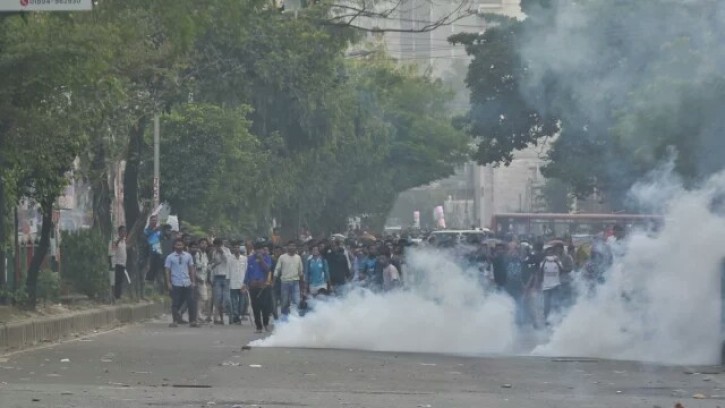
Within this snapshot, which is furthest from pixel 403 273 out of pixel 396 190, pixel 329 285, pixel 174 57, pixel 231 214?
pixel 396 190

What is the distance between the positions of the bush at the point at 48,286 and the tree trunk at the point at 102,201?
438 centimetres

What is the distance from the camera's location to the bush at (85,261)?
29.6 m

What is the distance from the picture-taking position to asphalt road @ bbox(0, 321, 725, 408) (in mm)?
14234

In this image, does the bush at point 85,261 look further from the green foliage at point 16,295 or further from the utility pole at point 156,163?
the utility pole at point 156,163

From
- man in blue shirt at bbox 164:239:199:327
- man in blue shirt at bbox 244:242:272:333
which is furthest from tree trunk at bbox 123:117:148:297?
man in blue shirt at bbox 244:242:272:333

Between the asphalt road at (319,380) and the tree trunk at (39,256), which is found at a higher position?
the tree trunk at (39,256)

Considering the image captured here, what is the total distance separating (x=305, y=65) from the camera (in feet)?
123

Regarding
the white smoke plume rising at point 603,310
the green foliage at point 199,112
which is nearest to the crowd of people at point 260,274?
the green foliage at point 199,112

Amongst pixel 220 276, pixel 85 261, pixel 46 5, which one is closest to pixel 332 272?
pixel 220 276

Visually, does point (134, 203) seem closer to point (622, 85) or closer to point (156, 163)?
point (156, 163)

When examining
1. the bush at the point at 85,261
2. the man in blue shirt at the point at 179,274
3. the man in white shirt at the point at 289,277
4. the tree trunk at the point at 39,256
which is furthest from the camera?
the bush at the point at 85,261

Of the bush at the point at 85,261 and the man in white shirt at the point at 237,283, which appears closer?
the bush at the point at 85,261

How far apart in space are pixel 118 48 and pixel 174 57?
18.6ft

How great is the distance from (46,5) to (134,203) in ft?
63.6
